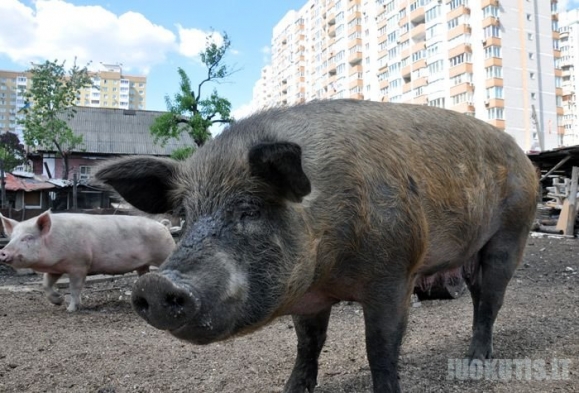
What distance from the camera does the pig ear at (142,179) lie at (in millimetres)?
2674

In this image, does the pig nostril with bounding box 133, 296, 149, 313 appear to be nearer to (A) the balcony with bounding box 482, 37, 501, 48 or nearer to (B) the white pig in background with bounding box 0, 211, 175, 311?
(B) the white pig in background with bounding box 0, 211, 175, 311

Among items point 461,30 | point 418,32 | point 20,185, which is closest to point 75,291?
point 20,185

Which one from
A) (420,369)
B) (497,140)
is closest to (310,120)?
(497,140)

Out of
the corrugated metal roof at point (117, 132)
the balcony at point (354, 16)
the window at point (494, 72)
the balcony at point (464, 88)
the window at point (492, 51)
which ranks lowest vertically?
the corrugated metal roof at point (117, 132)

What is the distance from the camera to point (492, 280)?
396cm

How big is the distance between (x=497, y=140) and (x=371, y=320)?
1.99m

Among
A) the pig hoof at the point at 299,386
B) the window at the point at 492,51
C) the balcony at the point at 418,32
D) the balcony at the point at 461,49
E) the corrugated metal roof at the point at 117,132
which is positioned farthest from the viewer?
the balcony at the point at 418,32

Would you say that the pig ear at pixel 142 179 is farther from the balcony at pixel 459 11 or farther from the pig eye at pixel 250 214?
the balcony at pixel 459 11

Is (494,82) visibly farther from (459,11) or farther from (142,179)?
(142,179)

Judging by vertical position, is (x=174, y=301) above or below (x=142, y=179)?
below

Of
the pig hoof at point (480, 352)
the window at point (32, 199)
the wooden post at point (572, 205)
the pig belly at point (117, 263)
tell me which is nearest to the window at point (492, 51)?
the wooden post at point (572, 205)

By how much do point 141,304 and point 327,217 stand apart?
1.03 meters

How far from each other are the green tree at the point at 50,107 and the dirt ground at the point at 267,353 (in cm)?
2994

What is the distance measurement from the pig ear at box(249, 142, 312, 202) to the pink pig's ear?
5.27 metres
